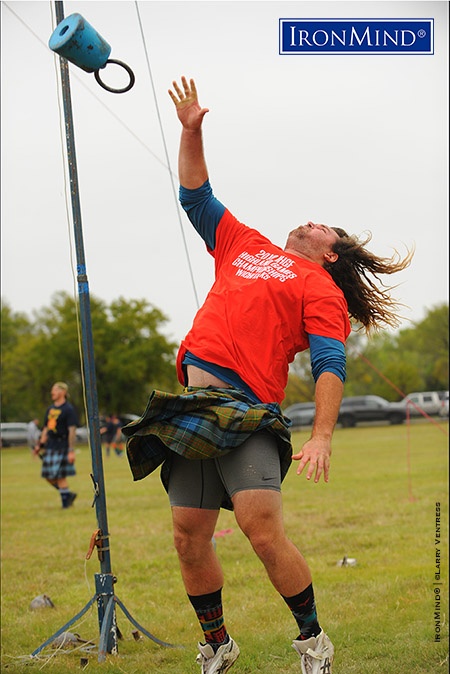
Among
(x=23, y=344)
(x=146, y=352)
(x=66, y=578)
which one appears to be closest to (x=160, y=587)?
(x=66, y=578)

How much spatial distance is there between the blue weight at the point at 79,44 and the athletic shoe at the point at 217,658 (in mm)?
2238

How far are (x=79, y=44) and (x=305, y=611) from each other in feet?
7.21

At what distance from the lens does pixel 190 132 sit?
325 centimetres

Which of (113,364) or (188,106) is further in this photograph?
(113,364)

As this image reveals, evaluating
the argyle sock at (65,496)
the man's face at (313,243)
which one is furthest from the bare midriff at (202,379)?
the argyle sock at (65,496)

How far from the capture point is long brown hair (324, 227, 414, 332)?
3.57 m

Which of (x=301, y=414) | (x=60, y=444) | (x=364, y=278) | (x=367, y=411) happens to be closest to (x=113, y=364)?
(x=301, y=414)

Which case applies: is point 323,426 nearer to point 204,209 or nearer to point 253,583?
point 204,209

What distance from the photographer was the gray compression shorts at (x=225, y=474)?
121 inches

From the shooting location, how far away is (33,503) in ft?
38.5

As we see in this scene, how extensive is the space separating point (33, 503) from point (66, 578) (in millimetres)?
5891

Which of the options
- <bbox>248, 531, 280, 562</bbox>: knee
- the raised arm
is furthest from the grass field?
the raised arm

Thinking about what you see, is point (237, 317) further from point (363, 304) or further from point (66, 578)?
point (66, 578)

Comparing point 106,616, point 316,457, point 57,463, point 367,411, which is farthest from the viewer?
point 367,411
